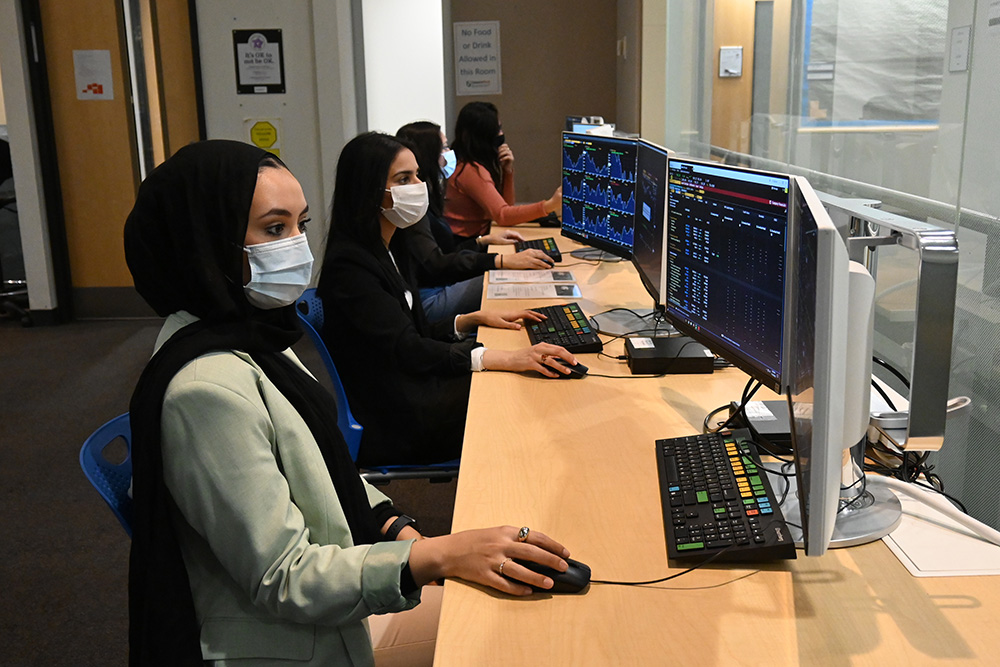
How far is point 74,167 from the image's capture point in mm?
5656

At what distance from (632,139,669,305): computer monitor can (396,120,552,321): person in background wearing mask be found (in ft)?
2.94

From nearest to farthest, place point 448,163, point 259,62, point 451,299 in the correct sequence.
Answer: point 451,299, point 448,163, point 259,62

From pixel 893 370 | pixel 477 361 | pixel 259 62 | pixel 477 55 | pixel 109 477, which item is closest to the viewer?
pixel 109 477

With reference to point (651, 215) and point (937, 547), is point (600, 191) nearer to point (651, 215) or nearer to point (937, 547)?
point (651, 215)

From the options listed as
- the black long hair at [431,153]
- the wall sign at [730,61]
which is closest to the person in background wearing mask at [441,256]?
the black long hair at [431,153]

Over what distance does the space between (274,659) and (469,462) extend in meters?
Answer: 0.48

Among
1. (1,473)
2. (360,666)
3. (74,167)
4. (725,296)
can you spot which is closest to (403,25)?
(74,167)

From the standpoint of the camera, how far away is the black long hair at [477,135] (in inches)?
177

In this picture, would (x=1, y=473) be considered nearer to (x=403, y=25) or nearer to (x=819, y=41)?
(x=819, y=41)

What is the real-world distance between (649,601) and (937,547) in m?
0.44

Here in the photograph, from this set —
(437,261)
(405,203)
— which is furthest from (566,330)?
(437,261)

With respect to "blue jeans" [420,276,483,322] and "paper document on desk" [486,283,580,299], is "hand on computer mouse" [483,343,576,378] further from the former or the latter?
"blue jeans" [420,276,483,322]

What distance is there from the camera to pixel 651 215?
7.67 ft

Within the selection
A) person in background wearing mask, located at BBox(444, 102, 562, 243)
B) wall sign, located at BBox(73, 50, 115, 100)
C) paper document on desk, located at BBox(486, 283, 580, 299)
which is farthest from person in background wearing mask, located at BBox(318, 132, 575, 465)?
wall sign, located at BBox(73, 50, 115, 100)
